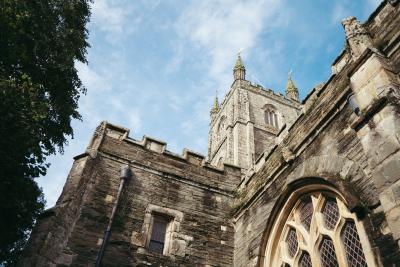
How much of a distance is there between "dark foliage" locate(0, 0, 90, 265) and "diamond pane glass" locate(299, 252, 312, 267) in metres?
6.04

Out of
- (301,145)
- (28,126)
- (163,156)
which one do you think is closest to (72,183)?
(28,126)

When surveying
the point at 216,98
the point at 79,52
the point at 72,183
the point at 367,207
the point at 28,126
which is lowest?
the point at 367,207

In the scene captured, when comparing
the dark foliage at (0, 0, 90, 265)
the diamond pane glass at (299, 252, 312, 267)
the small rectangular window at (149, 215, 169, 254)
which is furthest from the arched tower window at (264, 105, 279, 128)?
the diamond pane glass at (299, 252, 312, 267)

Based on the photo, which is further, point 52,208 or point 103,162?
point 103,162

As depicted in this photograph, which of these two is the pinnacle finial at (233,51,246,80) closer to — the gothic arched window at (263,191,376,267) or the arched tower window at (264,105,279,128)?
the arched tower window at (264,105,279,128)

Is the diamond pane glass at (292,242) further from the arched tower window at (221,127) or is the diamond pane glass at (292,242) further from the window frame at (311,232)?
the arched tower window at (221,127)

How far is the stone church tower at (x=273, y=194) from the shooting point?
15.8 ft

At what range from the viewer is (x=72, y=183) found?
7984 millimetres

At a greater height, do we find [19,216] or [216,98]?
[216,98]

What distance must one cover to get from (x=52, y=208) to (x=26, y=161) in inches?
56.7

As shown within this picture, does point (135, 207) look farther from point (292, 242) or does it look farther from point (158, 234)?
point (292, 242)

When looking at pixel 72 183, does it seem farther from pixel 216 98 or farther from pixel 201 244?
pixel 216 98

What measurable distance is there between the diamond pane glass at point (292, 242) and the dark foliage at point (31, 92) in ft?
19.2

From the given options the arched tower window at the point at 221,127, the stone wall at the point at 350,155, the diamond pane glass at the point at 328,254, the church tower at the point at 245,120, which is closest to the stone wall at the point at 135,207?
the stone wall at the point at 350,155
